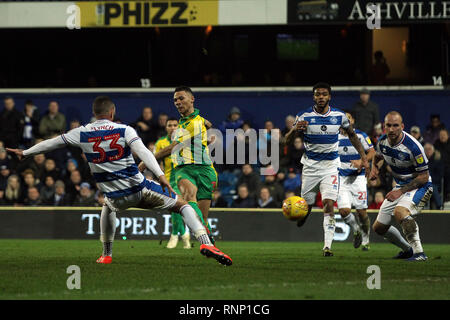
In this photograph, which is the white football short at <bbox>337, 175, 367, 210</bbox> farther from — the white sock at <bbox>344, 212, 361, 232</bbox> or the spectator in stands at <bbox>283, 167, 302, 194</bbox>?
the spectator in stands at <bbox>283, 167, 302, 194</bbox>

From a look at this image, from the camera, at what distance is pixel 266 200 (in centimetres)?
1791

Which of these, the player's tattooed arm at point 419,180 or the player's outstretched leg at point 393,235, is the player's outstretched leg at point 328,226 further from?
the player's tattooed arm at point 419,180

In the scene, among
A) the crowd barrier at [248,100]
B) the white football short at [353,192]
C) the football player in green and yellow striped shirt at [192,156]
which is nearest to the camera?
the football player in green and yellow striped shirt at [192,156]

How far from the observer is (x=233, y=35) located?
73.2ft

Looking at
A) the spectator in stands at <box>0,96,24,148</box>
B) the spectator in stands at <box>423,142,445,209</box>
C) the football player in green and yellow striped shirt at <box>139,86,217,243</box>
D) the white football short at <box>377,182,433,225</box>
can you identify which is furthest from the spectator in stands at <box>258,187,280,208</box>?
the white football short at <box>377,182,433,225</box>

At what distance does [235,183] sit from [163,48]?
5099 millimetres

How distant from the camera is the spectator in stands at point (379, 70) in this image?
68.5ft

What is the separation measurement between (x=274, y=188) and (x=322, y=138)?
19.0 feet

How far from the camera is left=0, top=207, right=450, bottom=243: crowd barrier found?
17.4 meters

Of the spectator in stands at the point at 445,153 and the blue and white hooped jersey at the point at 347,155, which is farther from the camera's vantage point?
the spectator in stands at the point at 445,153

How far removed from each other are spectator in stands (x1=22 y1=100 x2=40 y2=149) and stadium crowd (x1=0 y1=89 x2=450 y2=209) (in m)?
0.02

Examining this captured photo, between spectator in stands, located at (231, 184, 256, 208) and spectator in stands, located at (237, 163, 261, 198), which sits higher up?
spectator in stands, located at (237, 163, 261, 198)

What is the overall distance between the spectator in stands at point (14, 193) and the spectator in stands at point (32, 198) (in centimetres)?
14

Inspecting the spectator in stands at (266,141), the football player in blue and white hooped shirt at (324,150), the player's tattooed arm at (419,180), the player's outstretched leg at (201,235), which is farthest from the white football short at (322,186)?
the spectator in stands at (266,141)
